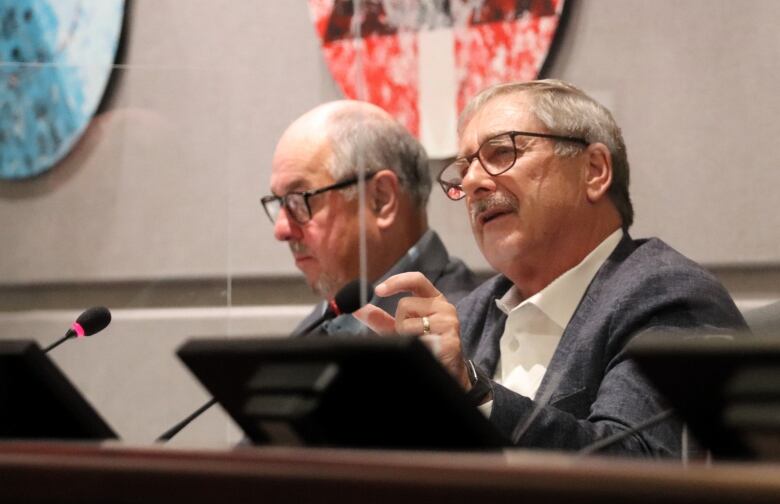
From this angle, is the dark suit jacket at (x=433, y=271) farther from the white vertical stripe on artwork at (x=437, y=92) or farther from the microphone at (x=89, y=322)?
the microphone at (x=89, y=322)

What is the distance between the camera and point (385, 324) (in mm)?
1754

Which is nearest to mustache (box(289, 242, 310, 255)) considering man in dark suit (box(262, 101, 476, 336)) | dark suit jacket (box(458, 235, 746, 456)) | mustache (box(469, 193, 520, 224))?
man in dark suit (box(262, 101, 476, 336))

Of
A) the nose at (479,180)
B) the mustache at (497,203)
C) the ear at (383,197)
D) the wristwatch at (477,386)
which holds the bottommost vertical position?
the wristwatch at (477,386)

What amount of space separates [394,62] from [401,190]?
0.37 m

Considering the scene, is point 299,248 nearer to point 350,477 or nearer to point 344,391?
point 344,391

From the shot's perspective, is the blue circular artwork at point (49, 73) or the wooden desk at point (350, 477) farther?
the blue circular artwork at point (49, 73)

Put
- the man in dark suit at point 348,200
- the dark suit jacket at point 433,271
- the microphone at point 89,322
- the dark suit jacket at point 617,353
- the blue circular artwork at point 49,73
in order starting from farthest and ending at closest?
the blue circular artwork at point 49,73, the man in dark suit at point 348,200, the dark suit jacket at point 433,271, the microphone at point 89,322, the dark suit jacket at point 617,353

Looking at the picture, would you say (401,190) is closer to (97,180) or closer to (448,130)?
(448,130)

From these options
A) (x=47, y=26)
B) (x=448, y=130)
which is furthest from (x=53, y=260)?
(x=448, y=130)

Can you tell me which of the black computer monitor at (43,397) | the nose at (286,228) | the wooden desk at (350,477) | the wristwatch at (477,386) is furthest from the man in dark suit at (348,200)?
the wooden desk at (350,477)

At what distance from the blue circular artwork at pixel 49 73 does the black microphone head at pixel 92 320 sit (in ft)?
4.39

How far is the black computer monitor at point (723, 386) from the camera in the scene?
856mm

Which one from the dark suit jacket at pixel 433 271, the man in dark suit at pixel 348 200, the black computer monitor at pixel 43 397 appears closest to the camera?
the black computer monitor at pixel 43 397

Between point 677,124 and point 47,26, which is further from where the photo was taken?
point 47,26
